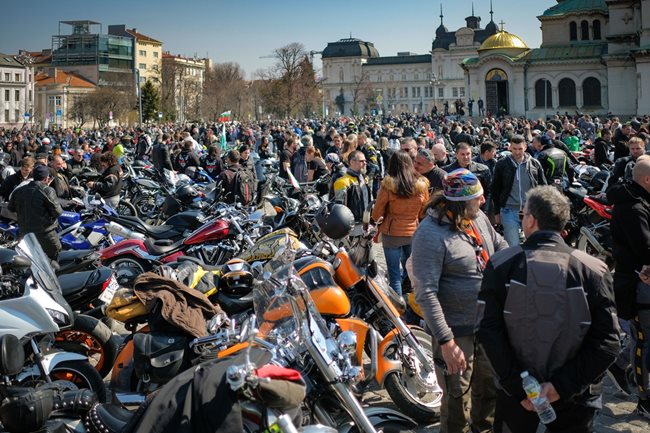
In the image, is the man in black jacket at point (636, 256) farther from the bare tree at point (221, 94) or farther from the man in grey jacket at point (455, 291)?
the bare tree at point (221, 94)

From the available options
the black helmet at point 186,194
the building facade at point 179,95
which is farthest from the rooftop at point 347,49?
the black helmet at point 186,194

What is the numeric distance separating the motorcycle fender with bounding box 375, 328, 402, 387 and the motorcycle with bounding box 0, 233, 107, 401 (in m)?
1.89

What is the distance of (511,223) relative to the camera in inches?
333

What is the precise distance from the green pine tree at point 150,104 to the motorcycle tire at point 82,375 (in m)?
80.1

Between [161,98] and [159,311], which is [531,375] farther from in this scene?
[161,98]

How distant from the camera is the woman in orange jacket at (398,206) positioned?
Answer: 6859 millimetres

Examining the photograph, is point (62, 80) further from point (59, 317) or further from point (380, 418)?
point (380, 418)

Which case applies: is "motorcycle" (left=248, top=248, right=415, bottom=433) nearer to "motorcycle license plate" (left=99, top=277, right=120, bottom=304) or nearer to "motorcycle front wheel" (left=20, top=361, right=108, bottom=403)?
"motorcycle front wheel" (left=20, top=361, right=108, bottom=403)

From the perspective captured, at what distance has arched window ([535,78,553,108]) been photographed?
57.8 meters

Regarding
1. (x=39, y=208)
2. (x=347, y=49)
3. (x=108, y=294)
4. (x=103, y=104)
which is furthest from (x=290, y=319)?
(x=347, y=49)

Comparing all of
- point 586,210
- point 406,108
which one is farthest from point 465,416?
point 406,108

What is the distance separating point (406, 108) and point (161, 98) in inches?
2480

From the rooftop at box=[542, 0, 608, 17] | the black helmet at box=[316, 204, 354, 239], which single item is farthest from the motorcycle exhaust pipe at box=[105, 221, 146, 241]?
the rooftop at box=[542, 0, 608, 17]

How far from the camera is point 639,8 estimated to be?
52281 mm
